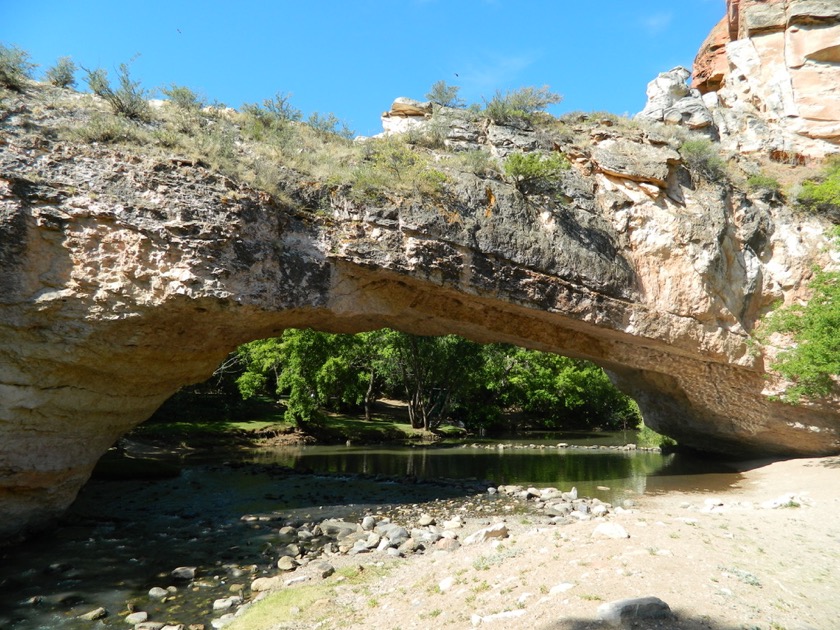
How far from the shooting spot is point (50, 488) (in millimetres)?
10125

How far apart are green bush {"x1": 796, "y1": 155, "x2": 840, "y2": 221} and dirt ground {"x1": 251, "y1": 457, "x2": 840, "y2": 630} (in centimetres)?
1152

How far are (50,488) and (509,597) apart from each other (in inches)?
366

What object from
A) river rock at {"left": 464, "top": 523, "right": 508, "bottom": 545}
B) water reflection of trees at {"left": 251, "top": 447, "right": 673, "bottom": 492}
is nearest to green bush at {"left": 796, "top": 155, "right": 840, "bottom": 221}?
water reflection of trees at {"left": 251, "top": 447, "right": 673, "bottom": 492}

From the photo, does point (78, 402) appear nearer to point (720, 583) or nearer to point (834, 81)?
point (720, 583)

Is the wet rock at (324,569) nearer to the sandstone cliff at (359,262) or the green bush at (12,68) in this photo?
the sandstone cliff at (359,262)

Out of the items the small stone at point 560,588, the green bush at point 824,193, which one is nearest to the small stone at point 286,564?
the small stone at point 560,588


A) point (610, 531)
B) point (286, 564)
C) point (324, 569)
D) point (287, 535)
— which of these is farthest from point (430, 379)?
point (610, 531)

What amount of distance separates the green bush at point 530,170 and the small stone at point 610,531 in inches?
370

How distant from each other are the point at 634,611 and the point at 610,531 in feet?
9.68

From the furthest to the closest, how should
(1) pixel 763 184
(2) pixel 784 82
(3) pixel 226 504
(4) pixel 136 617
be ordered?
(2) pixel 784 82 < (1) pixel 763 184 < (3) pixel 226 504 < (4) pixel 136 617

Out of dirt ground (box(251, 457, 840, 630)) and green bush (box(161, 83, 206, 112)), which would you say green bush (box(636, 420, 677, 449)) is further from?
green bush (box(161, 83, 206, 112))

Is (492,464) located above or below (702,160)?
below

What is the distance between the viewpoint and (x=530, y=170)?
13992mm

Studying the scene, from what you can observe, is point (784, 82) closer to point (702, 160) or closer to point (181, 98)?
point (702, 160)
